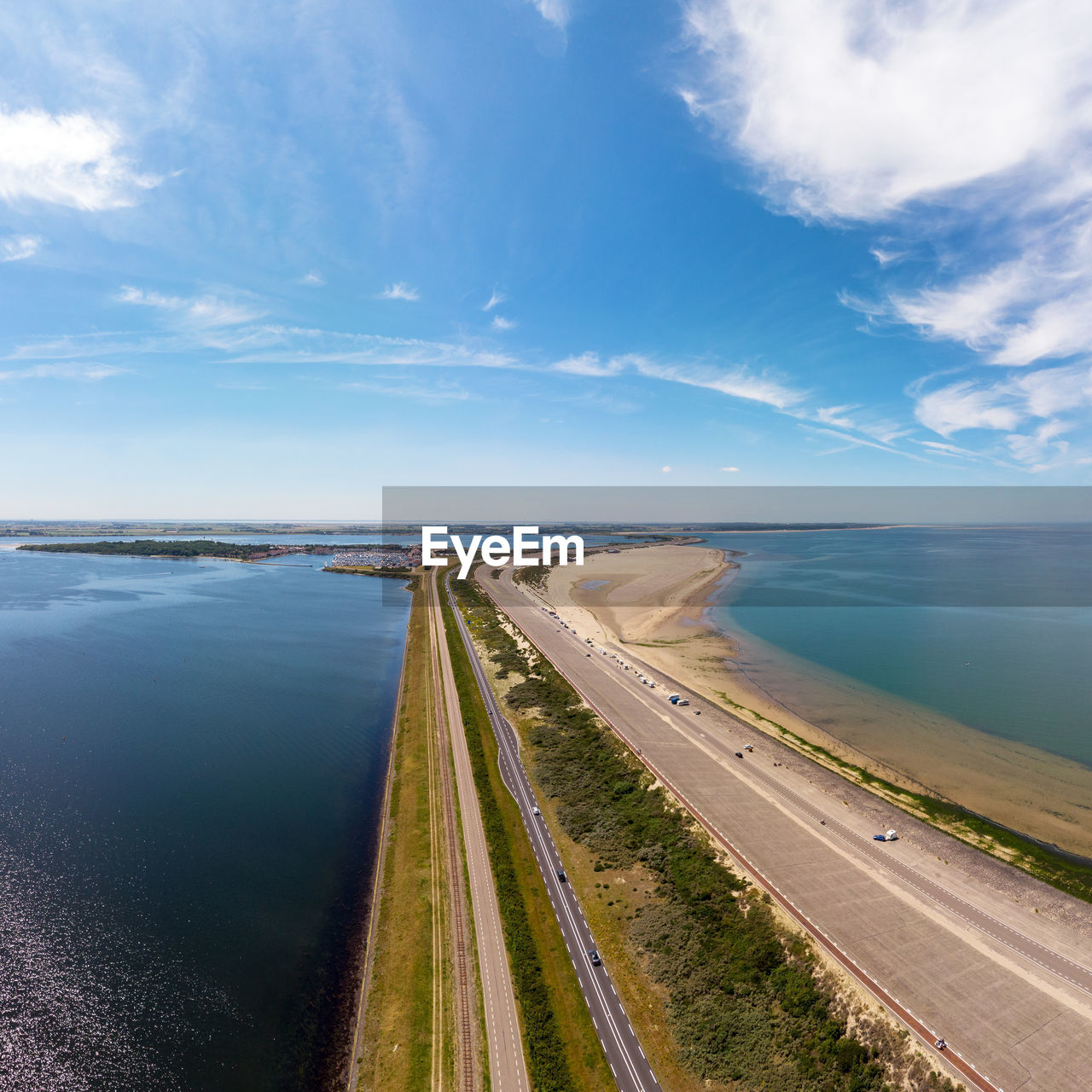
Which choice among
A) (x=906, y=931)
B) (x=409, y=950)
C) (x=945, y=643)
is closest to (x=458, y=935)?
(x=409, y=950)

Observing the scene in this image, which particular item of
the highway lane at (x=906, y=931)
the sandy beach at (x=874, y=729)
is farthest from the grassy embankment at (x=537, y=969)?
the sandy beach at (x=874, y=729)

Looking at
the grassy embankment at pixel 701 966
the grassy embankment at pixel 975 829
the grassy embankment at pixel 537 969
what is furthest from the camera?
the grassy embankment at pixel 975 829

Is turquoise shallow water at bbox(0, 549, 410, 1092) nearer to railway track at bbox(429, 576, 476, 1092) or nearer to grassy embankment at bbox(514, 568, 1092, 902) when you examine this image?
railway track at bbox(429, 576, 476, 1092)

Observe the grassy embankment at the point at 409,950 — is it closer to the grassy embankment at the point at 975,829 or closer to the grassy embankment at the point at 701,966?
the grassy embankment at the point at 701,966

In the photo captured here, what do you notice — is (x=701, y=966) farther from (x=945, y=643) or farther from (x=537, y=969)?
(x=945, y=643)

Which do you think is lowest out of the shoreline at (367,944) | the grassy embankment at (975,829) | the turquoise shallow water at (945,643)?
the shoreline at (367,944)

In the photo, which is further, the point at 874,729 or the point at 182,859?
the point at 874,729

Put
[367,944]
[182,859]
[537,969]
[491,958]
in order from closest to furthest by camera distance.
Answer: [537,969] → [491,958] → [367,944] → [182,859]
